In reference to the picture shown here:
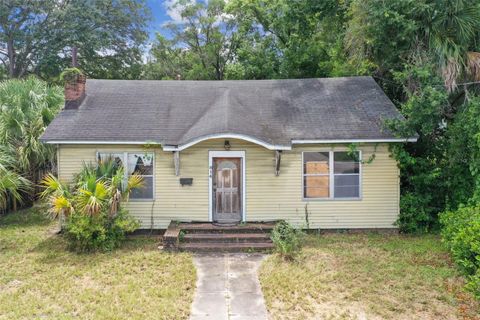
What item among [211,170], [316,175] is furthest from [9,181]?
[316,175]

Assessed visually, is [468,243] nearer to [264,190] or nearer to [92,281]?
[264,190]

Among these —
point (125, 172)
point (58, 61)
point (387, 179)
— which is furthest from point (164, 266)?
point (58, 61)

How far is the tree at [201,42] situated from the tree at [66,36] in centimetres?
502

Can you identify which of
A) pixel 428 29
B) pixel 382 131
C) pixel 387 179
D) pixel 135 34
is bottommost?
pixel 387 179

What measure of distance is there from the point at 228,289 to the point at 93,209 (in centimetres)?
385

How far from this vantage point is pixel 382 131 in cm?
975

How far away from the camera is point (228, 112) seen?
34.4 feet

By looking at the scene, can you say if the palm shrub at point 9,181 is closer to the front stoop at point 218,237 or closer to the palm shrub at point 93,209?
the palm shrub at point 93,209

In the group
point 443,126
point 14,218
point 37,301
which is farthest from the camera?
point 14,218

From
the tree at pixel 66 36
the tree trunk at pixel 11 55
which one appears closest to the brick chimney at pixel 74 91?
the tree at pixel 66 36

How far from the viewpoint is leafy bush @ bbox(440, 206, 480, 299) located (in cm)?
594

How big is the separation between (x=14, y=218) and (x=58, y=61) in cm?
2087

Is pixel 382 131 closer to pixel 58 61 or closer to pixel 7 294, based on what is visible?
pixel 7 294

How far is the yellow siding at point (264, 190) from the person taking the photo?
32.9ft
